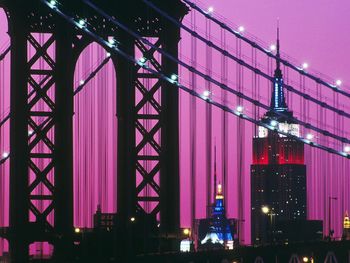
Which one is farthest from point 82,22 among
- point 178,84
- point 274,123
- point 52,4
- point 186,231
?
point 186,231

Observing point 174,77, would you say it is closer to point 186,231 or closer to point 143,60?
point 143,60

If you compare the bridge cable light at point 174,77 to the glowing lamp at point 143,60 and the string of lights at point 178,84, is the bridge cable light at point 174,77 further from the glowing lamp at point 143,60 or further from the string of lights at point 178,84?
the glowing lamp at point 143,60

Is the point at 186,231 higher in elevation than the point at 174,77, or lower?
lower

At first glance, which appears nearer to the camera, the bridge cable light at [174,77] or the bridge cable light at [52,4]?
the bridge cable light at [52,4]

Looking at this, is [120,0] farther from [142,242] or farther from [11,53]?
[142,242]

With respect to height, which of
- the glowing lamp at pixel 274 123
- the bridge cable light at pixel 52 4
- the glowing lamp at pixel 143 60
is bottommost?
the glowing lamp at pixel 274 123

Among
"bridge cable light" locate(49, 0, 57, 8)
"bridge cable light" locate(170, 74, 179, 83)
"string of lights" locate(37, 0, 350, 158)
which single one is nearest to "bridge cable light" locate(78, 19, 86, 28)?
"string of lights" locate(37, 0, 350, 158)

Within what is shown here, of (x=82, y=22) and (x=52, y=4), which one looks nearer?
(x=52, y=4)

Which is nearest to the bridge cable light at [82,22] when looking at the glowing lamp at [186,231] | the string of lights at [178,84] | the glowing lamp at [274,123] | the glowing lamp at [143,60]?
the string of lights at [178,84]

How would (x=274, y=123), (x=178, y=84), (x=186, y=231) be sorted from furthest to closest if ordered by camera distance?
(x=186, y=231), (x=274, y=123), (x=178, y=84)

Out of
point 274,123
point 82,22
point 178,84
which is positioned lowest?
point 274,123

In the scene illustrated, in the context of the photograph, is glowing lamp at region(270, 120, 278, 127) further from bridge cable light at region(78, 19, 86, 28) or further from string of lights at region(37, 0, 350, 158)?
bridge cable light at region(78, 19, 86, 28)

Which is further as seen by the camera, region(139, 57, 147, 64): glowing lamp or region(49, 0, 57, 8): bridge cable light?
region(139, 57, 147, 64): glowing lamp

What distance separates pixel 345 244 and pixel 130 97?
62.2 ft
